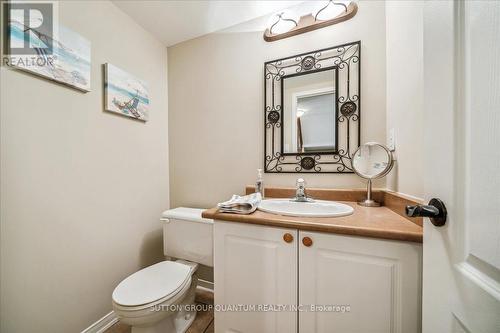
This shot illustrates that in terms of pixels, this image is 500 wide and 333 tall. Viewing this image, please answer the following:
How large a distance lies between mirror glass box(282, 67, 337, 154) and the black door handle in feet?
2.60

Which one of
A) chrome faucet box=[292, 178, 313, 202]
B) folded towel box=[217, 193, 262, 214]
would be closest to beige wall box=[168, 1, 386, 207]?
chrome faucet box=[292, 178, 313, 202]

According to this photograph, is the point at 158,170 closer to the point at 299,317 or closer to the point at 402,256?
the point at 299,317

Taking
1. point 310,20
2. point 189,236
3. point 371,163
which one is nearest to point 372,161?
point 371,163

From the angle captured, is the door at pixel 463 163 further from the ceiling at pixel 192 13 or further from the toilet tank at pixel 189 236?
the ceiling at pixel 192 13

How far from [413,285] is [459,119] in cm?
56

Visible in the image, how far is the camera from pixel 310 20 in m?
1.20

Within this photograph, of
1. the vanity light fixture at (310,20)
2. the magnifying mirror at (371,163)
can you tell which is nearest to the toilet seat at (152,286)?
the magnifying mirror at (371,163)

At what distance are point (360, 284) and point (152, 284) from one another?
1069 millimetres

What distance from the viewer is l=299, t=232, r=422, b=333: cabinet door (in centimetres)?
60

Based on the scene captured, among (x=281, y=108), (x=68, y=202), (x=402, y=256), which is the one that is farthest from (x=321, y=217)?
(x=68, y=202)

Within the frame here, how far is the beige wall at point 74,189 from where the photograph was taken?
2.67 feet

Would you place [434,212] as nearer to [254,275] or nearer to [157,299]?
[254,275]

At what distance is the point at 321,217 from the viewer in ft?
2.51

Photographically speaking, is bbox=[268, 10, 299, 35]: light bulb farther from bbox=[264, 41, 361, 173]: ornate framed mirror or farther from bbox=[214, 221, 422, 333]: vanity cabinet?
bbox=[214, 221, 422, 333]: vanity cabinet
